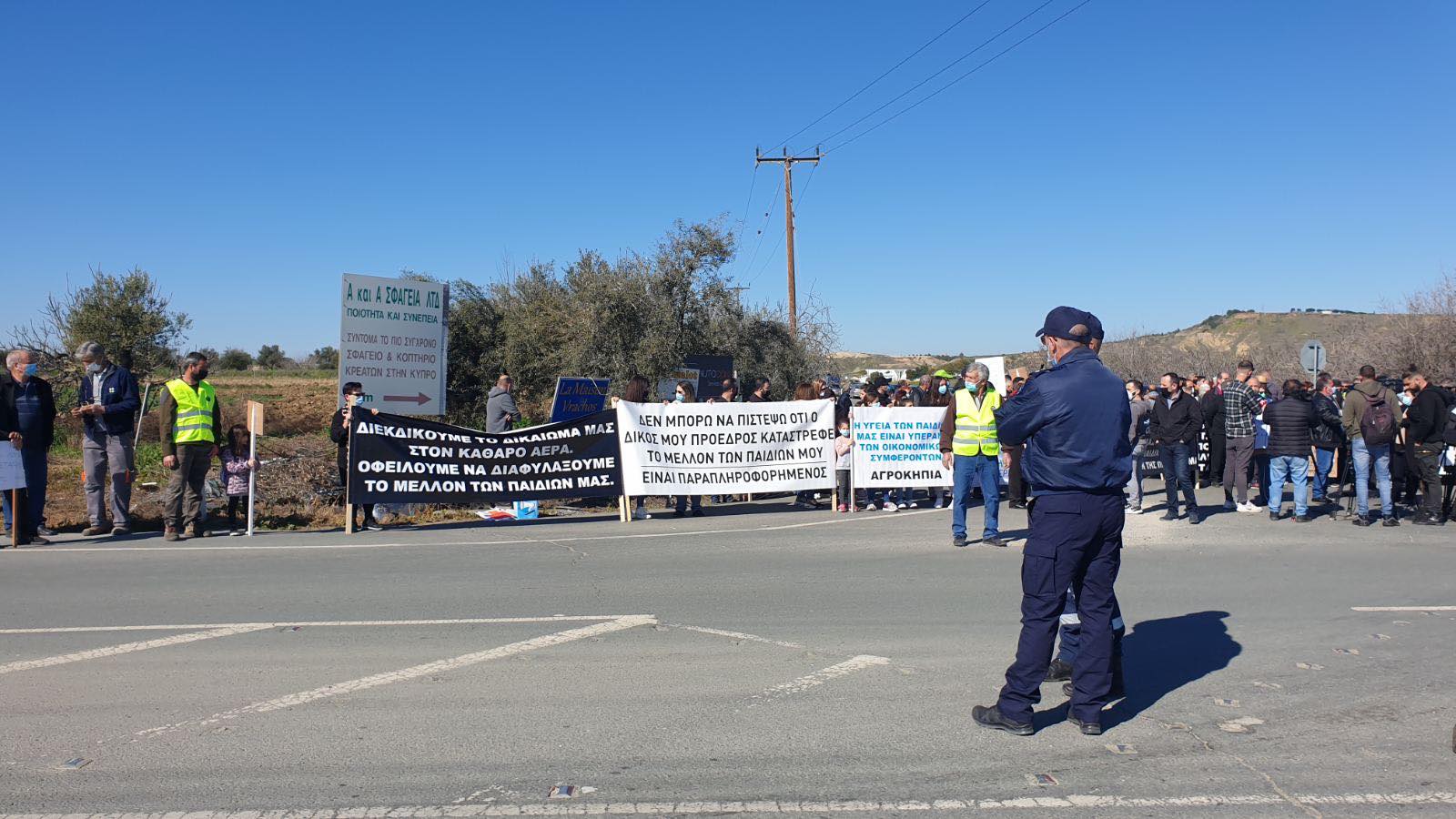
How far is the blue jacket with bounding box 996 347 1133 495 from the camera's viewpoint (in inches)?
194

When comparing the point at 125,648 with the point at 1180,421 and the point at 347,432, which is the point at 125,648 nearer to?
the point at 347,432

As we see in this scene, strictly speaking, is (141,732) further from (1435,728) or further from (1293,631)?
(1293,631)

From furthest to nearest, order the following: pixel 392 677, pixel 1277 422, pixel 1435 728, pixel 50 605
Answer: pixel 1277 422 < pixel 50 605 < pixel 392 677 < pixel 1435 728

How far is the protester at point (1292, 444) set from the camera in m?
12.9

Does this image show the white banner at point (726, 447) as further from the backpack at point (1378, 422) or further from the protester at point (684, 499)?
the backpack at point (1378, 422)

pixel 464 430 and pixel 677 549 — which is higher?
pixel 464 430

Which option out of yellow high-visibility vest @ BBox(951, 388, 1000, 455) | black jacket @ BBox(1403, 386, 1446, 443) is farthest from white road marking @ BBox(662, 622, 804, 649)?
black jacket @ BBox(1403, 386, 1446, 443)

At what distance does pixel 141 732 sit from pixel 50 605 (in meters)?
3.72

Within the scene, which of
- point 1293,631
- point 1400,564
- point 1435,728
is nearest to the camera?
point 1435,728

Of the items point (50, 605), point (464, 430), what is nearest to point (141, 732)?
point (50, 605)

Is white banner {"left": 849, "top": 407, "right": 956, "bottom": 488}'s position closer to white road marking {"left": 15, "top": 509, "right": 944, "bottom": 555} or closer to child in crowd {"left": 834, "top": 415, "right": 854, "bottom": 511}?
child in crowd {"left": 834, "top": 415, "right": 854, "bottom": 511}

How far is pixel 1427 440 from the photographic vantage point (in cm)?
1261

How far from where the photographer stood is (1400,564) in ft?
32.6

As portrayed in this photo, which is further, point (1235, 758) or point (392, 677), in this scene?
point (392, 677)
